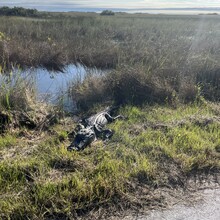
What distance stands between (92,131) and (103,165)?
114 centimetres

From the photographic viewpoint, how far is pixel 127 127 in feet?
16.1

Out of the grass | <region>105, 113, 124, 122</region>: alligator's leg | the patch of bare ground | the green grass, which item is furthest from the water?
the patch of bare ground

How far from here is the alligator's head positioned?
13.3 ft

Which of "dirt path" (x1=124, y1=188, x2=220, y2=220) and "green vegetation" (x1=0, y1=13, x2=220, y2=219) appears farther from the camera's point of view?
"green vegetation" (x1=0, y1=13, x2=220, y2=219)

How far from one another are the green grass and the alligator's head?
111mm

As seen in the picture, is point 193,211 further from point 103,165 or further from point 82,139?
point 82,139

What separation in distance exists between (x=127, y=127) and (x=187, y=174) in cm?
160

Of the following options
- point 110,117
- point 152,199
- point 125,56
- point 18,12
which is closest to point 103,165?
point 152,199

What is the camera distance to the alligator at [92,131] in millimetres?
4158

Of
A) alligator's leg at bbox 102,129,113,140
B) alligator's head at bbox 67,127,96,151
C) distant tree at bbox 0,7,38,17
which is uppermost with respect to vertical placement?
distant tree at bbox 0,7,38,17

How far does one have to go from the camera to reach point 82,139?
167 inches

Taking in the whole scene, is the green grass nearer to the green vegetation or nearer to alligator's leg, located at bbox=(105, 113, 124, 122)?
the green vegetation

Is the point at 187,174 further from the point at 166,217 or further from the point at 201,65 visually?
the point at 201,65

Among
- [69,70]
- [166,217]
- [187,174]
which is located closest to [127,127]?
[187,174]
